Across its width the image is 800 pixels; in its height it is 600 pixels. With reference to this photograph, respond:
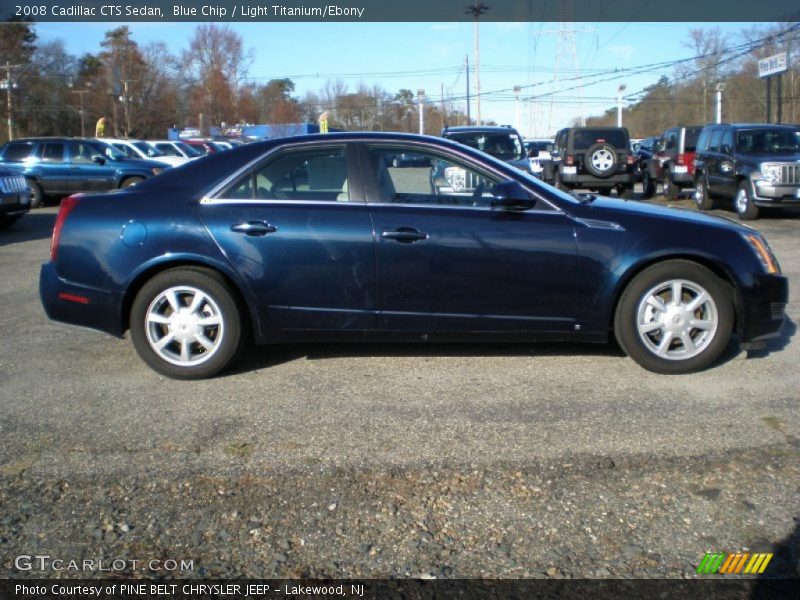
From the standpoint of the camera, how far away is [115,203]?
17.5 ft

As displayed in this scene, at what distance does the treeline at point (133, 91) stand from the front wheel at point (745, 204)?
4454cm

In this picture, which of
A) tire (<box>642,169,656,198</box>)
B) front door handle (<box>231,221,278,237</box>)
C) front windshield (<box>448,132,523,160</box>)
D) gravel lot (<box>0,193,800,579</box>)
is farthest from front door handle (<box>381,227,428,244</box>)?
tire (<box>642,169,656,198</box>)

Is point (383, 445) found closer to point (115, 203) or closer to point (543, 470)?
point (543, 470)

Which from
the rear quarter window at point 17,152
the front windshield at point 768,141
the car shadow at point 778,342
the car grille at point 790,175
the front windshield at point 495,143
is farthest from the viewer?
the rear quarter window at point 17,152

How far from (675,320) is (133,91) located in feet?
193

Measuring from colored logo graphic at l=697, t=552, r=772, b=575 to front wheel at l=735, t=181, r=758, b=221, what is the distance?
13.1 meters

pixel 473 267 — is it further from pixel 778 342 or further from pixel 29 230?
pixel 29 230

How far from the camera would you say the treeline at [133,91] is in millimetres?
54000

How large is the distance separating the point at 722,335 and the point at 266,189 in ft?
10.4

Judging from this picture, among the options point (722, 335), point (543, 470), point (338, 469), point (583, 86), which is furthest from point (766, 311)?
point (583, 86)

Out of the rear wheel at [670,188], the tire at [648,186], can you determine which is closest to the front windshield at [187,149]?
the tire at [648,186]

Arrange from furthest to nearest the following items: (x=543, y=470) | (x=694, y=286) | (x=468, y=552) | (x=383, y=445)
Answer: (x=694, y=286), (x=383, y=445), (x=543, y=470), (x=468, y=552)

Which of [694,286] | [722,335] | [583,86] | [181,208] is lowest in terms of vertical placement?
[722,335]

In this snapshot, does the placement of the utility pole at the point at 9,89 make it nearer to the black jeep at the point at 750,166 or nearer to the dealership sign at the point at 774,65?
the dealership sign at the point at 774,65
